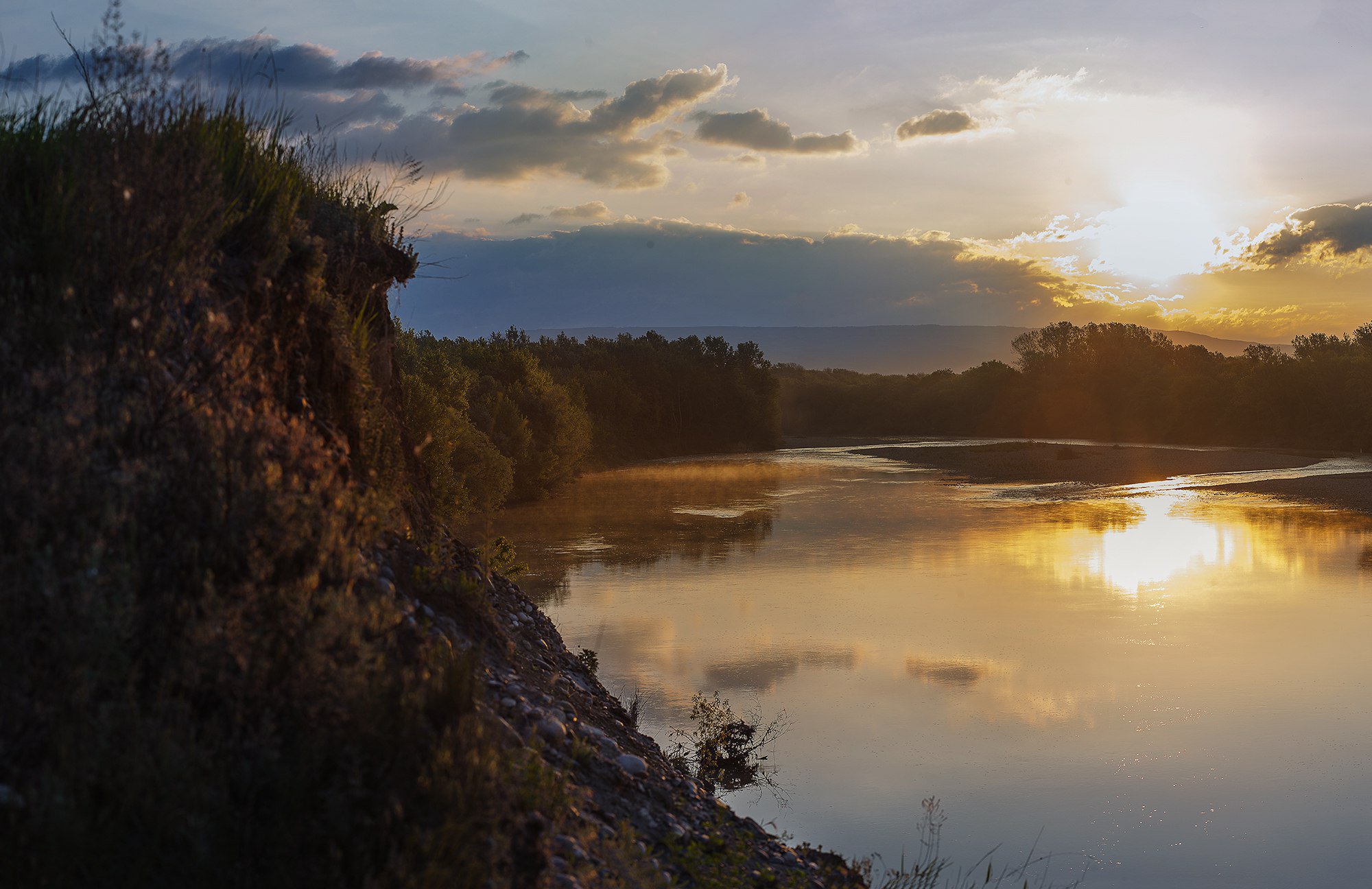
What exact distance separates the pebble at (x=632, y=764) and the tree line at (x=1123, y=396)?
235 feet

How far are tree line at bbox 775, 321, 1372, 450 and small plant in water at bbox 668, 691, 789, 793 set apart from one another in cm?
6751

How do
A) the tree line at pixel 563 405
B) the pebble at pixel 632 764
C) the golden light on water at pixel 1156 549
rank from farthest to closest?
1. the tree line at pixel 563 405
2. the golden light on water at pixel 1156 549
3. the pebble at pixel 632 764

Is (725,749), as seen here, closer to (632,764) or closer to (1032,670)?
(632,764)

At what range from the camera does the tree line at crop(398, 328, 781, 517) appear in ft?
93.6

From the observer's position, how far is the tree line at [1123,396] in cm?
6819

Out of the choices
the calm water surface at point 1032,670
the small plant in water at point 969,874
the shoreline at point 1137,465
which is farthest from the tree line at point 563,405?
the shoreline at point 1137,465

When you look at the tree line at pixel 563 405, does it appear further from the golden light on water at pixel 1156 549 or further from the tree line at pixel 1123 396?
the tree line at pixel 1123 396

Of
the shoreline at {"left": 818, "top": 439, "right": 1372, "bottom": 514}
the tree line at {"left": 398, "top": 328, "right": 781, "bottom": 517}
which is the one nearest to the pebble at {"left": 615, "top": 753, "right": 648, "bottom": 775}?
the tree line at {"left": 398, "top": 328, "right": 781, "bottom": 517}

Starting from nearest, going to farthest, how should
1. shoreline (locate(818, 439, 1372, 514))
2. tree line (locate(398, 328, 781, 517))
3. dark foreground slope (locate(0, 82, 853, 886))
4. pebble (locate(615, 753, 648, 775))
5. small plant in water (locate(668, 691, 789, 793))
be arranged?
dark foreground slope (locate(0, 82, 853, 886)), pebble (locate(615, 753, 648, 775)), small plant in water (locate(668, 691, 789, 793)), tree line (locate(398, 328, 781, 517)), shoreline (locate(818, 439, 1372, 514))

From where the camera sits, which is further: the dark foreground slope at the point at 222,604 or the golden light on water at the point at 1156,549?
the golden light on water at the point at 1156,549

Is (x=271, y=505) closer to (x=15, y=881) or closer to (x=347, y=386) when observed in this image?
(x=15, y=881)

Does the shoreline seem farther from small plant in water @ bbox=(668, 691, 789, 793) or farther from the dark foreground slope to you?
the dark foreground slope

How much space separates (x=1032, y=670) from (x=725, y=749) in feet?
20.3

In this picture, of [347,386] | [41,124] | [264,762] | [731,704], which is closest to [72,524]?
[264,762]
